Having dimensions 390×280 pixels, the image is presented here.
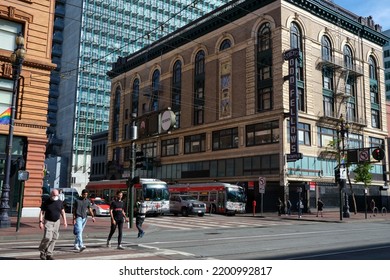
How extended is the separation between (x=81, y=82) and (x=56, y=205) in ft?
276

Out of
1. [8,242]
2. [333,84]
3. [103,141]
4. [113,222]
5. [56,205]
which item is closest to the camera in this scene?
[56,205]

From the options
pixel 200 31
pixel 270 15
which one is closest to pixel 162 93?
pixel 200 31

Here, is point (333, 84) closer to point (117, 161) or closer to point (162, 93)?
point (162, 93)

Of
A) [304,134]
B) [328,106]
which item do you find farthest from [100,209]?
[328,106]

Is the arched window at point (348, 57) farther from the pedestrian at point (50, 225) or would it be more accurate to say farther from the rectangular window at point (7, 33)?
the pedestrian at point (50, 225)

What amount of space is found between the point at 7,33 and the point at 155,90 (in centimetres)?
3314

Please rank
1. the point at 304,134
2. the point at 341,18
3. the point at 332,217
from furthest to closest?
1. the point at 341,18
2. the point at 304,134
3. the point at 332,217

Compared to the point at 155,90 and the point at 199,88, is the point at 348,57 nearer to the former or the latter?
the point at 199,88

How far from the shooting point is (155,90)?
56.8 metres

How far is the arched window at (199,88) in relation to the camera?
48844 millimetres

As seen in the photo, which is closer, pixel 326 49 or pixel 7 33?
pixel 7 33

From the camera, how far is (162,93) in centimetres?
5519

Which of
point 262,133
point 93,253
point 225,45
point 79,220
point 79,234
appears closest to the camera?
point 93,253

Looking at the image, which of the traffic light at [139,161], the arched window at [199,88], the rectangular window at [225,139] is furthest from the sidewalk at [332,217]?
the arched window at [199,88]
